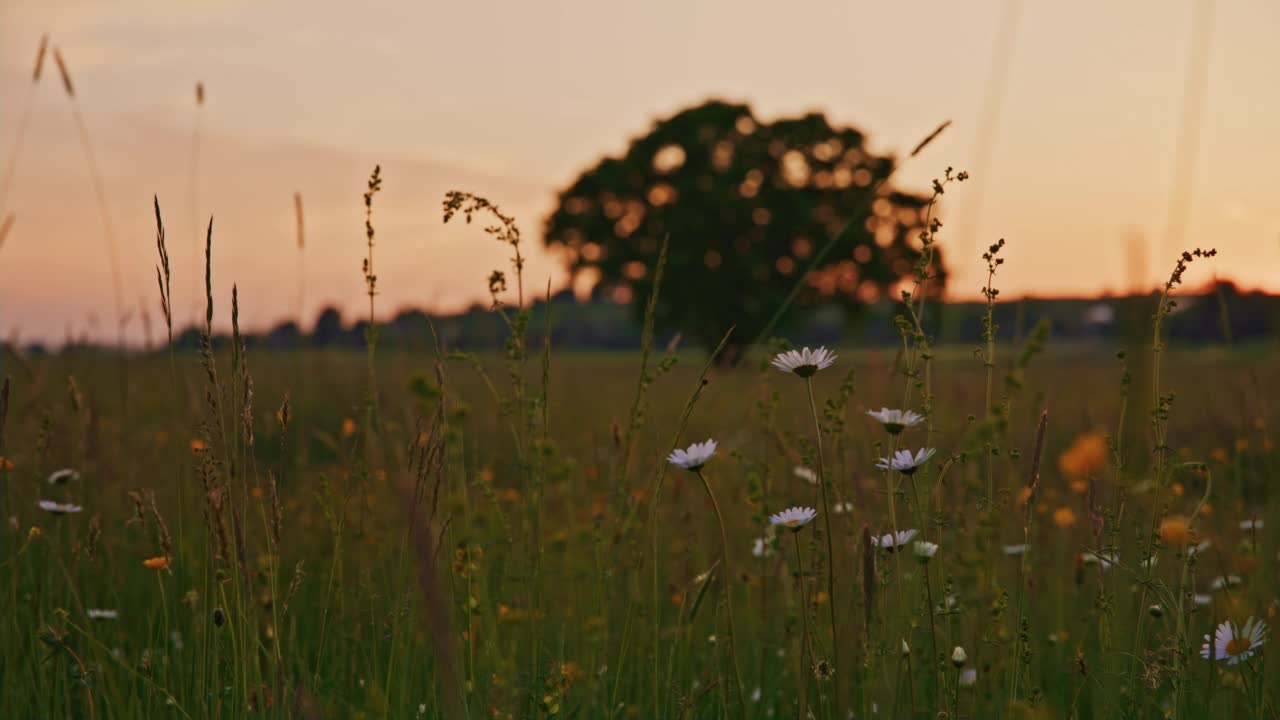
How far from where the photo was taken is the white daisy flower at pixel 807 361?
1.70 m

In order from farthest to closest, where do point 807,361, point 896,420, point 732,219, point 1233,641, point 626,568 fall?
point 732,219
point 626,568
point 1233,641
point 807,361
point 896,420

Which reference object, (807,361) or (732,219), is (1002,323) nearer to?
(807,361)

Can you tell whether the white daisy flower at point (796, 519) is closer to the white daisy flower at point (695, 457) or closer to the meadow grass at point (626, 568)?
the meadow grass at point (626, 568)

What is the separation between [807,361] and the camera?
1.72 m

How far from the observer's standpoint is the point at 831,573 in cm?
166

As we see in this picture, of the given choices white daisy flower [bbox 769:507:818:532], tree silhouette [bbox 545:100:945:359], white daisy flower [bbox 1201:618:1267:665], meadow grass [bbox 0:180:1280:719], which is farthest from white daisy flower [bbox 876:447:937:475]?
tree silhouette [bbox 545:100:945:359]

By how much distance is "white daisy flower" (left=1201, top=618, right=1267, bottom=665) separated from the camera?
1782 mm

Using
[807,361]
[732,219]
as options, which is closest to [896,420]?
[807,361]

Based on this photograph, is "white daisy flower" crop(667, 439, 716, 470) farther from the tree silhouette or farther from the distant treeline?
the tree silhouette

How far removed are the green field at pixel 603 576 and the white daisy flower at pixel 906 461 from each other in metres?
0.04

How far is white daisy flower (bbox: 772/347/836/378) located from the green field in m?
0.16

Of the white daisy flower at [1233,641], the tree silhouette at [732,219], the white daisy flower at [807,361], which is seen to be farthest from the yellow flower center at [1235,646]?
the tree silhouette at [732,219]

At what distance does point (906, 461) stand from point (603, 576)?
26.1 inches

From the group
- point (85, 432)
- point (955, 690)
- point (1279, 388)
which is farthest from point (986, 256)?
point (1279, 388)
